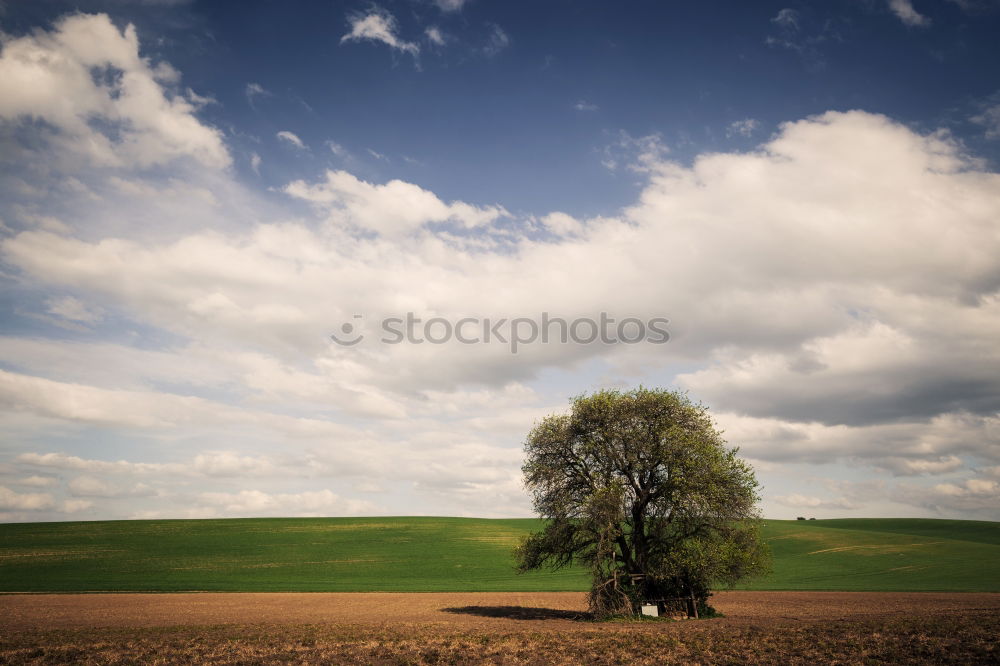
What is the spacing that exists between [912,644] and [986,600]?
29.6 metres

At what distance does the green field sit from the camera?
193 feet

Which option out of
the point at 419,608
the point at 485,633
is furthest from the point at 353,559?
the point at 485,633

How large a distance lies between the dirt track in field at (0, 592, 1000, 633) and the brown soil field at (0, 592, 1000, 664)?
0.13 m

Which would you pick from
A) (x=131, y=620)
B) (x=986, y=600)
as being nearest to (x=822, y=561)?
(x=986, y=600)

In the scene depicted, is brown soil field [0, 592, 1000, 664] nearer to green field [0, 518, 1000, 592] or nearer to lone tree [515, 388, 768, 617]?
lone tree [515, 388, 768, 617]

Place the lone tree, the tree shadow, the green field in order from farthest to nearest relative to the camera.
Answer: the green field → the tree shadow → the lone tree

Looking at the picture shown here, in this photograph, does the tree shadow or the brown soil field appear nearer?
the brown soil field

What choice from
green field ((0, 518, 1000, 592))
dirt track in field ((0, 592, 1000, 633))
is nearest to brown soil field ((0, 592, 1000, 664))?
dirt track in field ((0, 592, 1000, 633))

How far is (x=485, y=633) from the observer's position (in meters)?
27.4

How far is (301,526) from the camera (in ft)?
343

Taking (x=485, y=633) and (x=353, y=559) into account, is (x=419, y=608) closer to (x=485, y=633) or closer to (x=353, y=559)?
(x=485, y=633)

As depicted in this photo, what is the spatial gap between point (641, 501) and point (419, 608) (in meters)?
19.7

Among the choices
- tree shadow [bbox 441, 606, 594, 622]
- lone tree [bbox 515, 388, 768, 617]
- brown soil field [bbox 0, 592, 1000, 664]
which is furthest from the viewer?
tree shadow [bbox 441, 606, 594, 622]

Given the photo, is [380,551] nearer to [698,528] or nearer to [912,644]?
[698,528]
